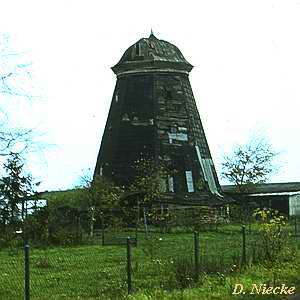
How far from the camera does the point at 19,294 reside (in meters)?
14.1

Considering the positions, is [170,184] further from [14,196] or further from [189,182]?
[14,196]

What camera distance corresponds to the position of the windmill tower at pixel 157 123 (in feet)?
164

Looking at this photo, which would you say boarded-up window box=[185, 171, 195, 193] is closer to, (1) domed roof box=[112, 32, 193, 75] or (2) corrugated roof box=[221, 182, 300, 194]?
(1) domed roof box=[112, 32, 193, 75]

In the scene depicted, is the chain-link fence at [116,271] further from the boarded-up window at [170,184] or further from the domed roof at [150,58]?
the domed roof at [150,58]

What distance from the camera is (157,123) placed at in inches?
1984

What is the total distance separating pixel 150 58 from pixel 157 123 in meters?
4.47

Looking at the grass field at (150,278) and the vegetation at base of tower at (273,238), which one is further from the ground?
the vegetation at base of tower at (273,238)

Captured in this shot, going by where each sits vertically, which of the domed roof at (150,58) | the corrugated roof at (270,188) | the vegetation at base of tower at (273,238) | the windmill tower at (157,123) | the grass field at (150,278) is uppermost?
the domed roof at (150,58)

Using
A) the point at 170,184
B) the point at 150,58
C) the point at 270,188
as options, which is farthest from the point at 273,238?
the point at 270,188

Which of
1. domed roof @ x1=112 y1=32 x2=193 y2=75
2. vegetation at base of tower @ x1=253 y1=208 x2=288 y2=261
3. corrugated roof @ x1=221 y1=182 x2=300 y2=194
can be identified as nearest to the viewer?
vegetation at base of tower @ x1=253 y1=208 x2=288 y2=261

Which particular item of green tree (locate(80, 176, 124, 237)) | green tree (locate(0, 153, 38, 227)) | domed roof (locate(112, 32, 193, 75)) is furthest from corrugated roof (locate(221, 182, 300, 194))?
green tree (locate(0, 153, 38, 227))

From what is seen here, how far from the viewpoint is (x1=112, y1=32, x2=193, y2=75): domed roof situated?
51.5m

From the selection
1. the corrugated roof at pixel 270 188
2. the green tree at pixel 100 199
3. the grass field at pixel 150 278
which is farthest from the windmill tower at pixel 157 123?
the grass field at pixel 150 278

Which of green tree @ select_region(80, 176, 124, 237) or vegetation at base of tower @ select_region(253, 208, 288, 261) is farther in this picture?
green tree @ select_region(80, 176, 124, 237)
